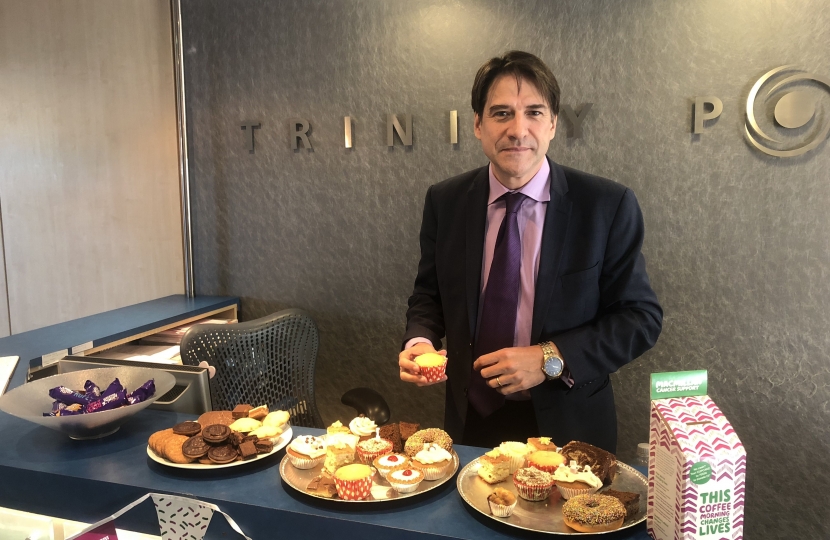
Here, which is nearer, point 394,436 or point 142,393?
point 394,436

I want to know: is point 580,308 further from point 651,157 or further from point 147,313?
point 147,313

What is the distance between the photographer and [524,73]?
174 cm

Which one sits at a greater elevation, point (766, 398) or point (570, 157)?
point (570, 157)

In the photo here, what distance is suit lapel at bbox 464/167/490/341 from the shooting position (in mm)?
1894

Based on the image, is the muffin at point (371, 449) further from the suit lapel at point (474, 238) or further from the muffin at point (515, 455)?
the suit lapel at point (474, 238)

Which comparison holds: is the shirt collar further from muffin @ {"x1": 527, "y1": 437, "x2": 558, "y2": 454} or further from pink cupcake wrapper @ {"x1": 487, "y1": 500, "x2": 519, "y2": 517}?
pink cupcake wrapper @ {"x1": 487, "y1": 500, "x2": 519, "y2": 517}

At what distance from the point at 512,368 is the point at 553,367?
142mm

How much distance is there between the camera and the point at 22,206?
3592 millimetres

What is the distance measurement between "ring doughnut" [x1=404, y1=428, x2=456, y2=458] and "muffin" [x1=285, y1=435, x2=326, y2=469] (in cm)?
18

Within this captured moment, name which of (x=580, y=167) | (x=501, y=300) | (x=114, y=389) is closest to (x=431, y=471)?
(x=501, y=300)

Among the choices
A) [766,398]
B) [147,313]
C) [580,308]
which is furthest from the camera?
[147,313]

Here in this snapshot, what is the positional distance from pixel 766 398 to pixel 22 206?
12.9 feet

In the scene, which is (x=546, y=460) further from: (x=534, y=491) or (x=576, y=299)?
(x=576, y=299)

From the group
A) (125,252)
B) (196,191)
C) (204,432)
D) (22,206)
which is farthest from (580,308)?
(22,206)
